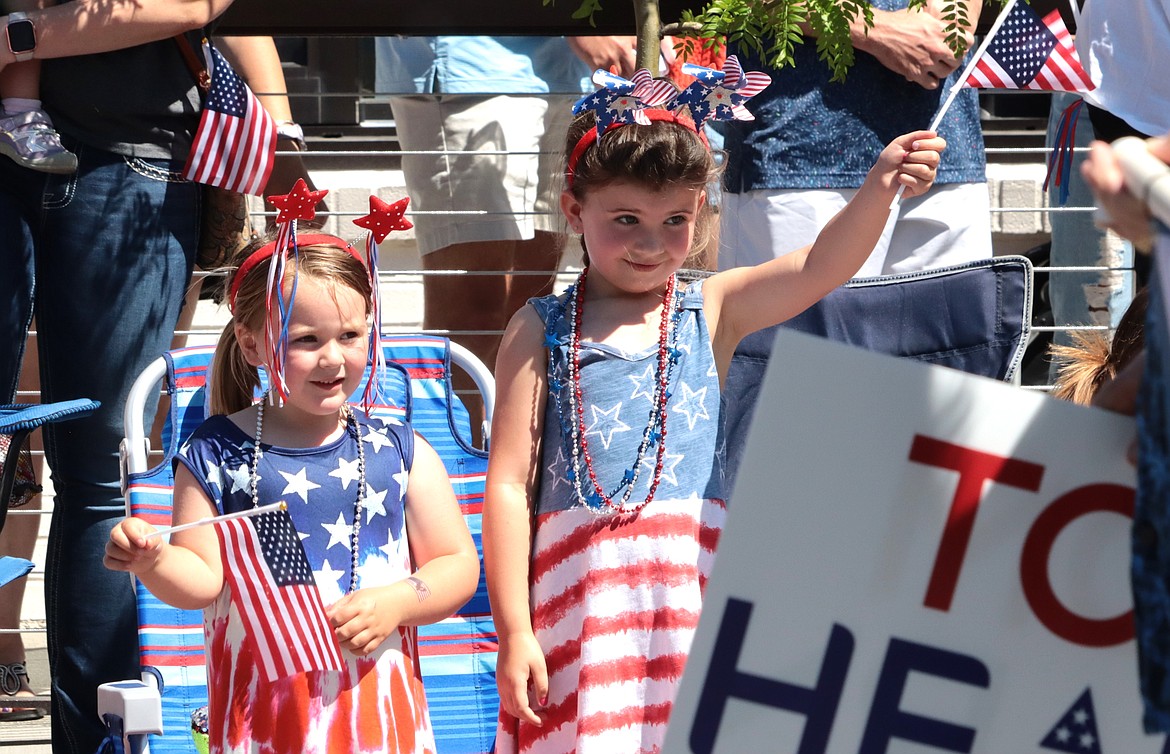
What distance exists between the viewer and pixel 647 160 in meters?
2.62

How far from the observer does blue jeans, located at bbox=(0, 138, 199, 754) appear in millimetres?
3115

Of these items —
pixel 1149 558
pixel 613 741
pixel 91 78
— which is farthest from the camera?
pixel 91 78

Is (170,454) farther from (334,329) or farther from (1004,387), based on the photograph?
(1004,387)

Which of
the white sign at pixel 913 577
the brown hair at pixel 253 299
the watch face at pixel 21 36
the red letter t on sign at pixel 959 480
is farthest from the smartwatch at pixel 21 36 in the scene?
the red letter t on sign at pixel 959 480

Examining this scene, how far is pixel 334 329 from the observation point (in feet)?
8.37

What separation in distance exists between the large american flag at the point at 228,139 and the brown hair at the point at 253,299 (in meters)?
0.45

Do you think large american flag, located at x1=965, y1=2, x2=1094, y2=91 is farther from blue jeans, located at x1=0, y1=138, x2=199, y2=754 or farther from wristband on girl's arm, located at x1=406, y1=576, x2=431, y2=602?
blue jeans, located at x1=0, y1=138, x2=199, y2=754

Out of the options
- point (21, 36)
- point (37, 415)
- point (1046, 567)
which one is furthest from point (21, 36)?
point (1046, 567)

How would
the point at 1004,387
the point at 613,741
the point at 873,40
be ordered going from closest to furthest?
the point at 1004,387, the point at 613,741, the point at 873,40

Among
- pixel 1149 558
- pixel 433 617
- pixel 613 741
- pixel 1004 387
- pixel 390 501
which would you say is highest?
pixel 1004 387

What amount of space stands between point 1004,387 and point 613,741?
3.80 feet

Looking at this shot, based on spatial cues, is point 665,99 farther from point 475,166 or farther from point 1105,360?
point 475,166

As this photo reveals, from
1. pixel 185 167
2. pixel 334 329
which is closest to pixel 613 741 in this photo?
pixel 334 329

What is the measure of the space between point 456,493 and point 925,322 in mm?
1064
